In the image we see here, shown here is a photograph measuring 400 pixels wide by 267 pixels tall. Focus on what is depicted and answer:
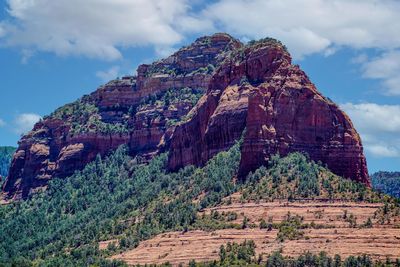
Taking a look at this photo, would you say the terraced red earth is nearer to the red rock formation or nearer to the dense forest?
the dense forest

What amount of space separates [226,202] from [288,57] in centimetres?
3542

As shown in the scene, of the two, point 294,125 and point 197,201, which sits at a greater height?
point 294,125

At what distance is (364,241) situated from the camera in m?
137

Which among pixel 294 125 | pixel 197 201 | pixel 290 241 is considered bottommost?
pixel 290 241

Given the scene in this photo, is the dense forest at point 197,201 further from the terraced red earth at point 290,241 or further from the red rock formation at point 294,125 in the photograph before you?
the red rock formation at point 294,125

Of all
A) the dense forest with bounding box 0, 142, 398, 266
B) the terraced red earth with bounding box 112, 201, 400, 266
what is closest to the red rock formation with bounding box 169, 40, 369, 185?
the dense forest with bounding box 0, 142, 398, 266

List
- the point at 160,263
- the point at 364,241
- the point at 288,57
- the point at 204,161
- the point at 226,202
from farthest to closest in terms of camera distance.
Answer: the point at 204,161 → the point at 288,57 → the point at 226,202 → the point at 160,263 → the point at 364,241

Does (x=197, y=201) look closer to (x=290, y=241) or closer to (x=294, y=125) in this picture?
(x=294, y=125)

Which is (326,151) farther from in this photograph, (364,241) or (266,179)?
(364,241)

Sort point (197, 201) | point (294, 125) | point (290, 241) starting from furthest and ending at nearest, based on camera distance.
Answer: point (197, 201)
point (294, 125)
point (290, 241)

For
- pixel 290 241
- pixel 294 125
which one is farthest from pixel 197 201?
pixel 290 241

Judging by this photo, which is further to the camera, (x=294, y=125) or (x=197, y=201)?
(x=197, y=201)

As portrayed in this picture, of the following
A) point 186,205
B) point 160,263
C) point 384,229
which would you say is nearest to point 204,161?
point 186,205

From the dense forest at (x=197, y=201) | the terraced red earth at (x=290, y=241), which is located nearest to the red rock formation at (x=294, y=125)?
the dense forest at (x=197, y=201)
